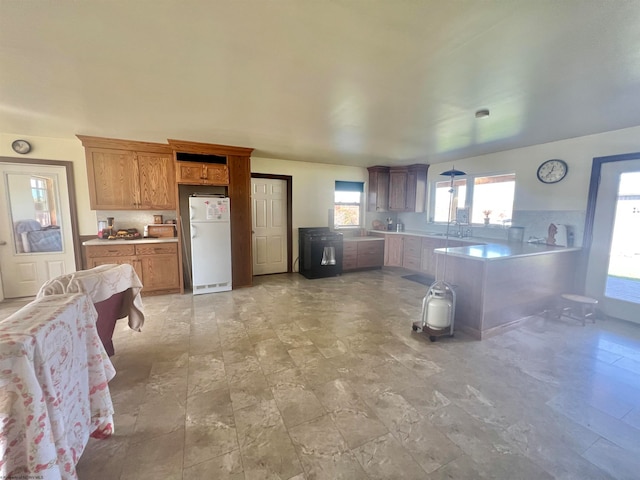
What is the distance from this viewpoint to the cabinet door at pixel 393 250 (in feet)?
18.9

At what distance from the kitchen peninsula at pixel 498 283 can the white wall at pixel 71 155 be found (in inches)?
198

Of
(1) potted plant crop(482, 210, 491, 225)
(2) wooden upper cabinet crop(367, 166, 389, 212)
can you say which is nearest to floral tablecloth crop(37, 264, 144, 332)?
(2) wooden upper cabinet crop(367, 166, 389, 212)

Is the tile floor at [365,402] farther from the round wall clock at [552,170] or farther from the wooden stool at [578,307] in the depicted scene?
the round wall clock at [552,170]

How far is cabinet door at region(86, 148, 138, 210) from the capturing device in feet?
12.3

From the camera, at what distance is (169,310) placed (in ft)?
11.4

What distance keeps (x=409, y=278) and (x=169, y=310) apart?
13.6 ft

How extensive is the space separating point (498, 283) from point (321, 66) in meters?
2.73

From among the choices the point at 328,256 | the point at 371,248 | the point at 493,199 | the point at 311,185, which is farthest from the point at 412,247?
the point at 311,185

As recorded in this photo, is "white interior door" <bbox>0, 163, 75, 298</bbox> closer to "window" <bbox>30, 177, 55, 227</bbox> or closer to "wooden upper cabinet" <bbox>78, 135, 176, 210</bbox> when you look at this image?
"window" <bbox>30, 177, 55, 227</bbox>

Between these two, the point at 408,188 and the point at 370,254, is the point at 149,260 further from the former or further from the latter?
the point at 408,188

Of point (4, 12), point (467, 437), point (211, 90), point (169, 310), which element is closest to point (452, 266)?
point (467, 437)

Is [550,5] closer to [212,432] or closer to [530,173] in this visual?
[212,432]

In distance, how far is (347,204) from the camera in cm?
604

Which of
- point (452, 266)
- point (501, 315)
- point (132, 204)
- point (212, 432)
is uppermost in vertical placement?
point (132, 204)
